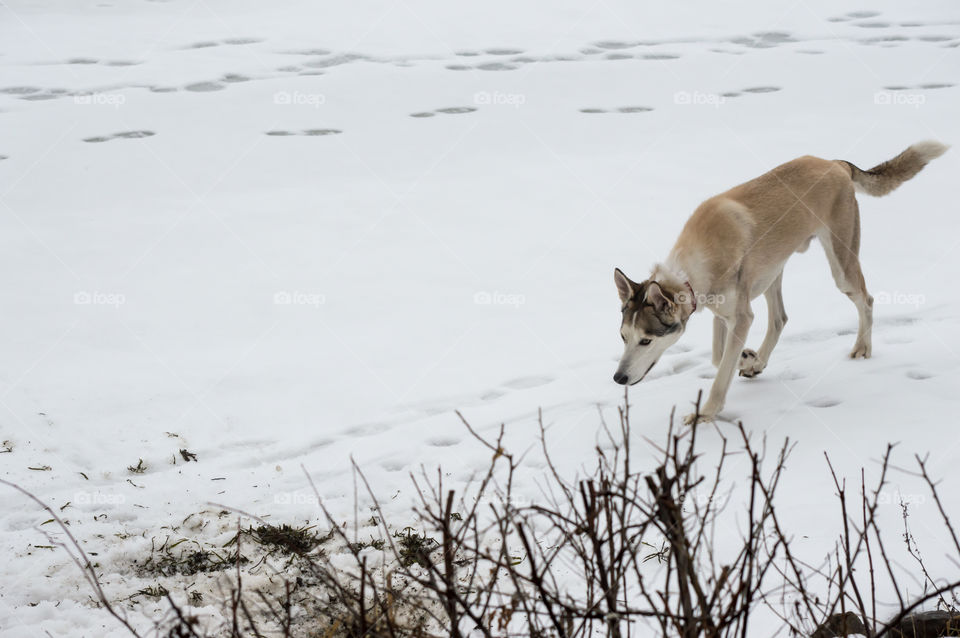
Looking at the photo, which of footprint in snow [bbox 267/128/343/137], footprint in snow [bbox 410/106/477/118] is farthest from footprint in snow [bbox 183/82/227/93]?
footprint in snow [bbox 410/106/477/118]

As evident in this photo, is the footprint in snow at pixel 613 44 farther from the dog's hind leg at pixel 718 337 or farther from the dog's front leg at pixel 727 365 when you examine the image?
the dog's front leg at pixel 727 365

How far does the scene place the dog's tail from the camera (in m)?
6.14

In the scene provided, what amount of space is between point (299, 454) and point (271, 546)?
3.72 feet

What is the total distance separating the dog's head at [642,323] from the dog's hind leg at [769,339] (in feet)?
3.65

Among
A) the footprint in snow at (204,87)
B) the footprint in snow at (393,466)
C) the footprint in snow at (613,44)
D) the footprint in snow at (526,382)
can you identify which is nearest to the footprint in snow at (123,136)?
the footprint in snow at (204,87)

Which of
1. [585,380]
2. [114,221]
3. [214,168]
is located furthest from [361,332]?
[214,168]

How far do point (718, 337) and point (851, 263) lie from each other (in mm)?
1063

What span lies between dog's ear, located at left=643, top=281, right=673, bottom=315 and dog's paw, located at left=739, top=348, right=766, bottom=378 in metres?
1.23

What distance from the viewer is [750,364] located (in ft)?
19.8

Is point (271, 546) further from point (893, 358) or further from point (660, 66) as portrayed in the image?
point (660, 66)

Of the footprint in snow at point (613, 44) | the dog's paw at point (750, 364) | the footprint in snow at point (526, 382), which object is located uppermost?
the footprint in snow at point (613, 44)

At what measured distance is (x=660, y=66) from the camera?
13891mm

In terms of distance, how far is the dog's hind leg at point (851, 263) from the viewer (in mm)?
5965

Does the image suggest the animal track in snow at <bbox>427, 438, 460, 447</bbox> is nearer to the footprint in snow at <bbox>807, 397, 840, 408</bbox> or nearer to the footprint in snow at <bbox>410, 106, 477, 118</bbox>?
the footprint in snow at <bbox>807, 397, 840, 408</bbox>
